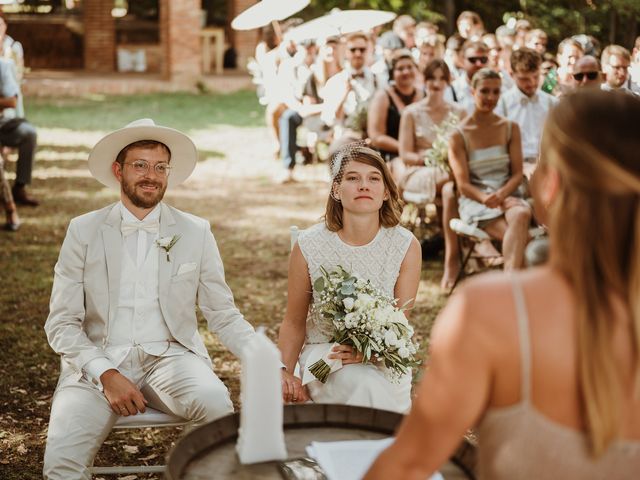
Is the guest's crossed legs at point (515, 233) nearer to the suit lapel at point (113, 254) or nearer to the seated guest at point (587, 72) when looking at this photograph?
the seated guest at point (587, 72)

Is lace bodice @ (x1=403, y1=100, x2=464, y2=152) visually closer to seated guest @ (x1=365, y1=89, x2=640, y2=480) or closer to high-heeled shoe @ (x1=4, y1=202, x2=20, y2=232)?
high-heeled shoe @ (x1=4, y1=202, x2=20, y2=232)

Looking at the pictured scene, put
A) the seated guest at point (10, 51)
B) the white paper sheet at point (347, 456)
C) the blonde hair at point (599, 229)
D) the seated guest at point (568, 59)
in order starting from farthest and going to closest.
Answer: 1. the seated guest at point (10, 51)
2. the seated guest at point (568, 59)
3. the white paper sheet at point (347, 456)
4. the blonde hair at point (599, 229)

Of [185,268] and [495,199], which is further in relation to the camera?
[495,199]

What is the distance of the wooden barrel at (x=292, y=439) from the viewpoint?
92.4 inches

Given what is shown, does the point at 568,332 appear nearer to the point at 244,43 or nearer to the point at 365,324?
the point at 365,324

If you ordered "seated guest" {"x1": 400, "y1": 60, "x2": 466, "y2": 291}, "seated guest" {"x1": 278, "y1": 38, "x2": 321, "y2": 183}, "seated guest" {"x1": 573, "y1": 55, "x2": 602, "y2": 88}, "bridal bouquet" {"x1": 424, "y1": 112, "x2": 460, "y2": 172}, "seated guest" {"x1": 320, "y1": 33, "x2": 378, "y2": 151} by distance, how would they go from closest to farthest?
"bridal bouquet" {"x1": 424, "y1": 112, "x2": 460, "y2": 172} → "seated guest" {"x1": 573, "y1": 55, "x2": 602, "y2": 88} → "seated guest" {"x1": 400, "y1": 60, "x2": 466, "y2": 291} → "seated guest" {"x1": 320, "y1": 33, "x2": 378, "y2": 151} → "seated guest" {"x1": 278, "y1": 38, "x2": 321, "y2": 183}

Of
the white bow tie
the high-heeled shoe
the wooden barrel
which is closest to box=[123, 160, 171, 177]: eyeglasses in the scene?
the white bow tie

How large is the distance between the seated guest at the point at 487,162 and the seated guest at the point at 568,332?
510cm

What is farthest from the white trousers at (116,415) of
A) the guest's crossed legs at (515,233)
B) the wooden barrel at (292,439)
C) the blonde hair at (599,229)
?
the guest's crossed legs at (515,233)

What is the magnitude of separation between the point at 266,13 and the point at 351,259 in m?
7.87

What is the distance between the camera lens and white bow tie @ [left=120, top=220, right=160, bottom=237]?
Result: 3.96 metres

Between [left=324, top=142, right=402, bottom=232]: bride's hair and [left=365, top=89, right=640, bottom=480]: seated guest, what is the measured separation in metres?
2.36

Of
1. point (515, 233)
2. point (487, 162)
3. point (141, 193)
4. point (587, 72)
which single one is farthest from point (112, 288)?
point (587, 72)

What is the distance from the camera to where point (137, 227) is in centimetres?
398
